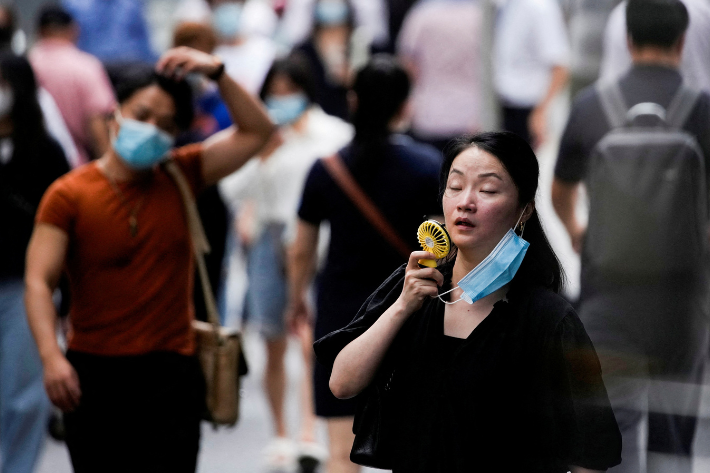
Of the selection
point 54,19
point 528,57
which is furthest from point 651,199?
point 54,19

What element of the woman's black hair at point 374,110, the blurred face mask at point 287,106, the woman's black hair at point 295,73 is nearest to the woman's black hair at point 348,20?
the woman's black hair at point 295,73

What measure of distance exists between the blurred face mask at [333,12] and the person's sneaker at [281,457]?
3.90m

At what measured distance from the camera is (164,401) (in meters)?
4.10

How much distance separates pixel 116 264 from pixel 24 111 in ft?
5.66

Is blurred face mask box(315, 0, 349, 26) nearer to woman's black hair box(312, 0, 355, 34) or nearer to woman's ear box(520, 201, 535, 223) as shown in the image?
woman's black hair box(312, 0, 355, 34)

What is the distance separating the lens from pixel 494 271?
8.77 feet

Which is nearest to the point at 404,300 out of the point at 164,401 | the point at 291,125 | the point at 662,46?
the point at 164,401

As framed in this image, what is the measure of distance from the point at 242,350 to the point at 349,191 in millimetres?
869

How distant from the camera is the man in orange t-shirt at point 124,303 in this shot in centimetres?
400

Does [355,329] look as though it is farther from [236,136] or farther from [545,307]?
[236,136]

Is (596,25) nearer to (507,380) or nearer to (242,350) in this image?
(242,350)

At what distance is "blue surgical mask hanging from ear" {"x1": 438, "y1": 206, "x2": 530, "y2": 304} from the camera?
2674mm

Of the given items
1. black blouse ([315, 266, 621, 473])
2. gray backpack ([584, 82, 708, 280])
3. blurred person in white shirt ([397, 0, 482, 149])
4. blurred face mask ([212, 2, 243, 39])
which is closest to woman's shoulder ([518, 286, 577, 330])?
black blouse ([315, 266, 621, 473])

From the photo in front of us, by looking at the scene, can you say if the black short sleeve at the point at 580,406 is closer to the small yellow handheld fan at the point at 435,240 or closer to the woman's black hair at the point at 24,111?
the small yellow handheld fan at the point at 435,240
